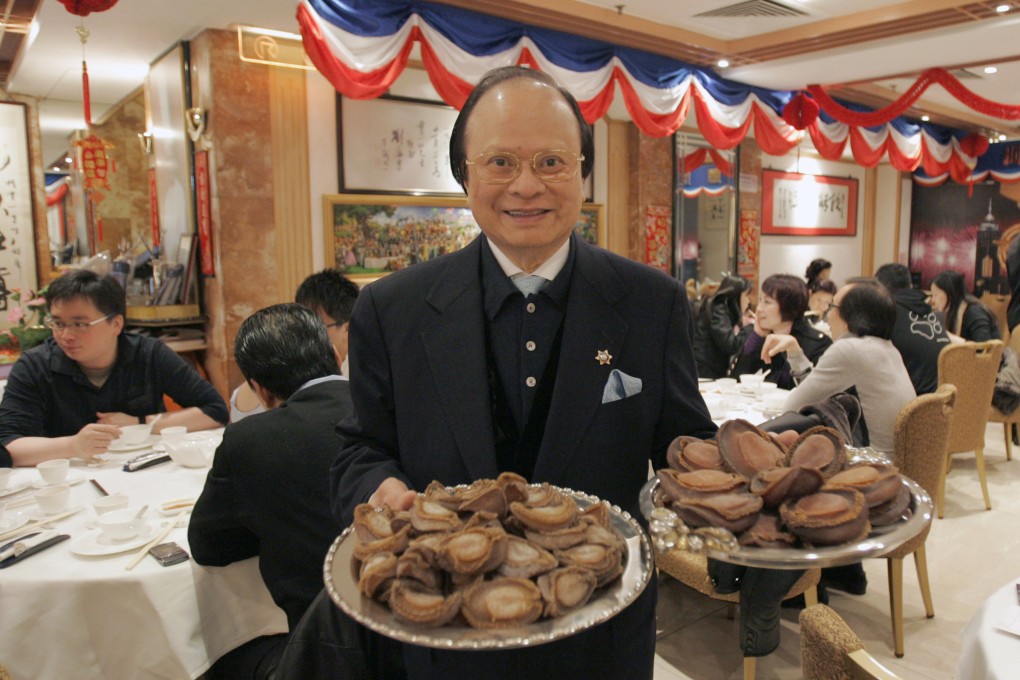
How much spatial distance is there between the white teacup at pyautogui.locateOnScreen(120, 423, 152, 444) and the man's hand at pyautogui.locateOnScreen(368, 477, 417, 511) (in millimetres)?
1733

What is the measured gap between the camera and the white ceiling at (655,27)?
4438 mm

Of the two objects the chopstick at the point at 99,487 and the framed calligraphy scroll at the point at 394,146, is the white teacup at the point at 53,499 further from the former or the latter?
the framed calligraphy scroll at the point at 394,146

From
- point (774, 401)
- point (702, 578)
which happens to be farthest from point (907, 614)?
point (702, 578)

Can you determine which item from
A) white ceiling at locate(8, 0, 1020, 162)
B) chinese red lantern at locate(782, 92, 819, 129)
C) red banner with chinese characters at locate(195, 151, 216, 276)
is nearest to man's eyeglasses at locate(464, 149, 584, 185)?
white ceiling at locate(8, 0, 1020, 162)

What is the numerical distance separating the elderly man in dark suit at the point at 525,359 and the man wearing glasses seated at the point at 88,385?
1597 millimetres

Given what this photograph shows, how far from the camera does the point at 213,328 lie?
498 cm

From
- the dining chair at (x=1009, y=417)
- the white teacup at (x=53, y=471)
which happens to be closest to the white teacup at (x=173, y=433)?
the white teacup at (x=53, y=471)

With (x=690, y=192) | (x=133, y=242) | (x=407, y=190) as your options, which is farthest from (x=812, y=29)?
(x=133, y=242)

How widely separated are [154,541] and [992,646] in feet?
6.06

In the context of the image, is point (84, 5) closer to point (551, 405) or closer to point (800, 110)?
point (551, 405)

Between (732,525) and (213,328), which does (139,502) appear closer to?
(732,525)

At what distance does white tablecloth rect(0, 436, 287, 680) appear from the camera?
5.24 ft

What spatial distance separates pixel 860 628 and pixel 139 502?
2.77 metres

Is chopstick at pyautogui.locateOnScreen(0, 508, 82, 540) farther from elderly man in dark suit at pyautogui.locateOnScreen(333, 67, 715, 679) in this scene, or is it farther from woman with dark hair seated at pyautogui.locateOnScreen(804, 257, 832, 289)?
woman with dark hair seated at pyautogui.locateOnScreen(804, 257, 832, 289)
